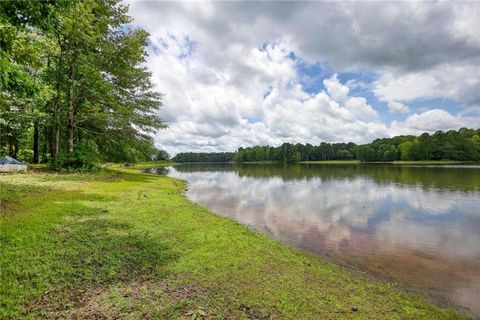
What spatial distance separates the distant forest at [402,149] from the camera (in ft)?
335

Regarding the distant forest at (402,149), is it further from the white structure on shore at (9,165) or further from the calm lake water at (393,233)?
the white structure on shore at (9,165)

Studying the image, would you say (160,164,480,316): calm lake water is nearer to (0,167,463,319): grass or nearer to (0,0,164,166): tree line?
(0,167,463,319): grass

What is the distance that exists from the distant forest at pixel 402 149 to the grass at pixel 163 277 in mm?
124358

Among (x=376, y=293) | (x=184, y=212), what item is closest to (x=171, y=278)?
(x=376, y=293)

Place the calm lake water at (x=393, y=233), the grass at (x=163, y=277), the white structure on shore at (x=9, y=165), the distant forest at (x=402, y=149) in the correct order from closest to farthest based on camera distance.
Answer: the grass at (x=163, y=277) < the calm lake water at (x=393, y=233) < the white structure on shore at (x=9, y=165) < the distant forest at (x=402, y=149)

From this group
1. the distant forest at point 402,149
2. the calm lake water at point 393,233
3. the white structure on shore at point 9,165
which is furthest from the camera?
the distant forest at point 402,149

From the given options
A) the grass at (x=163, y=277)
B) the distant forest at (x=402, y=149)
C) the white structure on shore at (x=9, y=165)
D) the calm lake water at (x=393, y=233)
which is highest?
the distant forest at (x=402, y=149)

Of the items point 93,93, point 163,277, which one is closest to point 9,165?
point 93,93

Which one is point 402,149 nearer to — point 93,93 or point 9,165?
point 93,93

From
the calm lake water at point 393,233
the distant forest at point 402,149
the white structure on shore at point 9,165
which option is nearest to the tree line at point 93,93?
the white structure on shore at point 9,165

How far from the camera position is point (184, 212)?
13.4 m

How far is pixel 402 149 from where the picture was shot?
115 m

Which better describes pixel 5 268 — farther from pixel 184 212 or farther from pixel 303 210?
pixel 303 210

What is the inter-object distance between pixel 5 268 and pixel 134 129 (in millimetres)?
24659
